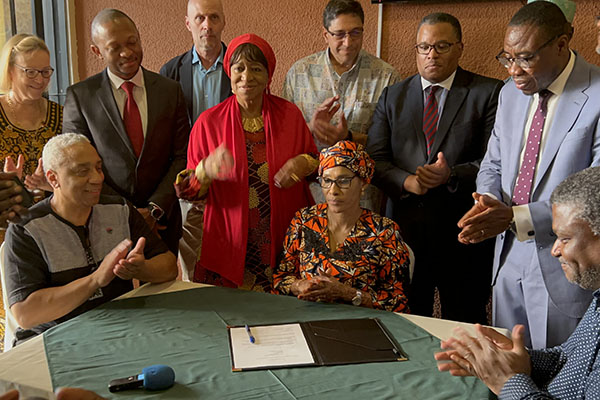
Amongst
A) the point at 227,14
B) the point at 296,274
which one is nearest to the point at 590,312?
the point at 296,274

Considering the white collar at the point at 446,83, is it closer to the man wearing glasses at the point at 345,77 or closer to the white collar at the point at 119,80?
the man wearing glasses at the point at 345,77

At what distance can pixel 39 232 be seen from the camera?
84.7 inches

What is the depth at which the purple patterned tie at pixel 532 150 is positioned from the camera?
2.22 meters

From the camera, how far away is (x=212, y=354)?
1731mm

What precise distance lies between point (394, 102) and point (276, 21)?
1414mm

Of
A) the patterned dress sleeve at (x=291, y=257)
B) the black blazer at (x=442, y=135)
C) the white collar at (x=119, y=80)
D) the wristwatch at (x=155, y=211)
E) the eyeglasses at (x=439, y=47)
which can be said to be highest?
the eyeglasses at (x=439, y=47)

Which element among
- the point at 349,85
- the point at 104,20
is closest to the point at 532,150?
the point at 349,85

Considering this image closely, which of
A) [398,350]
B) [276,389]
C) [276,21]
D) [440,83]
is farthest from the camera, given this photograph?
[276,21]

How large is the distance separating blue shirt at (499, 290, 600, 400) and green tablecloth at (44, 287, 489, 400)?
11 cm

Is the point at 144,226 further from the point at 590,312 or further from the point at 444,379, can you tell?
the point at 590,312

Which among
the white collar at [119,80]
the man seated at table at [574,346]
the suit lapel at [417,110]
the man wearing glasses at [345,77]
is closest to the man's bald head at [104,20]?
the white collar at [119,80]

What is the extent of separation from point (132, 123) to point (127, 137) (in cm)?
9

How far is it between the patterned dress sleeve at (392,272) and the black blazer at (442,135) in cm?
46

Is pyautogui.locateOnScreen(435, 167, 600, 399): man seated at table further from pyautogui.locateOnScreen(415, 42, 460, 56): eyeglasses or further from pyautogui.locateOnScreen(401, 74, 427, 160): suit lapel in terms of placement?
pyautogui.locateOnScreen(415, 42, 460, 56): eyeglasses
